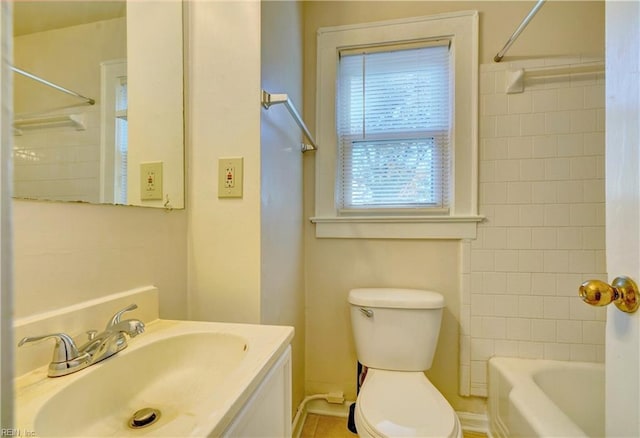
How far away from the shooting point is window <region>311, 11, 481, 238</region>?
1.40 meters

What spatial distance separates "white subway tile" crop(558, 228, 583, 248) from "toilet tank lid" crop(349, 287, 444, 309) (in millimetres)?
630

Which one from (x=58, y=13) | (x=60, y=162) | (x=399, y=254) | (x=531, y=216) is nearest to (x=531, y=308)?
(x=531, y=216)

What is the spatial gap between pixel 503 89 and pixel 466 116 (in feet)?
0.69

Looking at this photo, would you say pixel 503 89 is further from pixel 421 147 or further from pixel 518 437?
pixel 518 437

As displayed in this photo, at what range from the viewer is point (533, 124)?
135 cm

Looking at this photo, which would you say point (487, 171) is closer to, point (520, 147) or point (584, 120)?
point (520, 147)

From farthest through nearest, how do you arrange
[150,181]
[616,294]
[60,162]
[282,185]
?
[282,185] → [150,181] → [60,162] → [616,294]

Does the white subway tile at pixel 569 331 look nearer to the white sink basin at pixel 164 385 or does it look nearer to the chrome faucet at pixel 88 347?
the white sink basin at pixel 164 385

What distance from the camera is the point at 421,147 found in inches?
58.8

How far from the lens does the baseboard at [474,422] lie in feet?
4.42

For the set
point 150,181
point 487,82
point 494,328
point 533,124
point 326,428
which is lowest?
point 326,428

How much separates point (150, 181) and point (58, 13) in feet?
1.49

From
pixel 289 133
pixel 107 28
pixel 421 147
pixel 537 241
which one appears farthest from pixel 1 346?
pixel 537 241

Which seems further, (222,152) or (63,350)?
(222,152)
